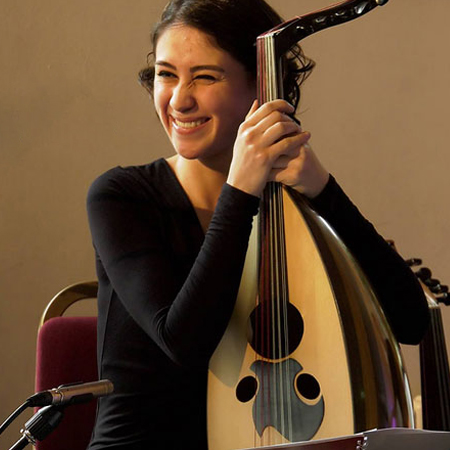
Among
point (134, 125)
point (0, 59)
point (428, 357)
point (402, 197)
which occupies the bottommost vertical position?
point (428, 357)

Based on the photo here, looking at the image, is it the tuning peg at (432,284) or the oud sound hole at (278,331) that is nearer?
the oud sound hole at (278,331)

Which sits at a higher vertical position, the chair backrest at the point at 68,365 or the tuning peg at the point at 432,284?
the tuning peg at the point at 432,284

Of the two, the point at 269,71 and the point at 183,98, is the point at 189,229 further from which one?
the point at 269,71

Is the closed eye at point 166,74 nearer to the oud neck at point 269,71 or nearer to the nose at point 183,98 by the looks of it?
the nose at point 183,98

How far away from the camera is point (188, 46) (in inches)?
43.4

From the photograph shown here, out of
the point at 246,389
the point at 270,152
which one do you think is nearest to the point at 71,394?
the point at 246,389

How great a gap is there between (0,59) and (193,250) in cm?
113

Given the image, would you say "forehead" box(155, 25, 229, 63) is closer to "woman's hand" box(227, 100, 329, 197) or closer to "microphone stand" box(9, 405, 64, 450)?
"woman's hand" box(227, 100, 329, 197)

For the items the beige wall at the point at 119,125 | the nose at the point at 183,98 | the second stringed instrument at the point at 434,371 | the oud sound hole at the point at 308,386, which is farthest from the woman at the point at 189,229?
the beige wall at the point at 119,125

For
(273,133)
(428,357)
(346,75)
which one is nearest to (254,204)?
(273,133)

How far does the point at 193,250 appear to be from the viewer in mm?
1133

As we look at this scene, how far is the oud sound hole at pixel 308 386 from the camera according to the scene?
0.82 meters

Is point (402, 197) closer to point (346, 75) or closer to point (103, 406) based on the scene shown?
point (346, 75)

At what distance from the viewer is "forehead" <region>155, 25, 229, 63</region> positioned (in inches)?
43.2
